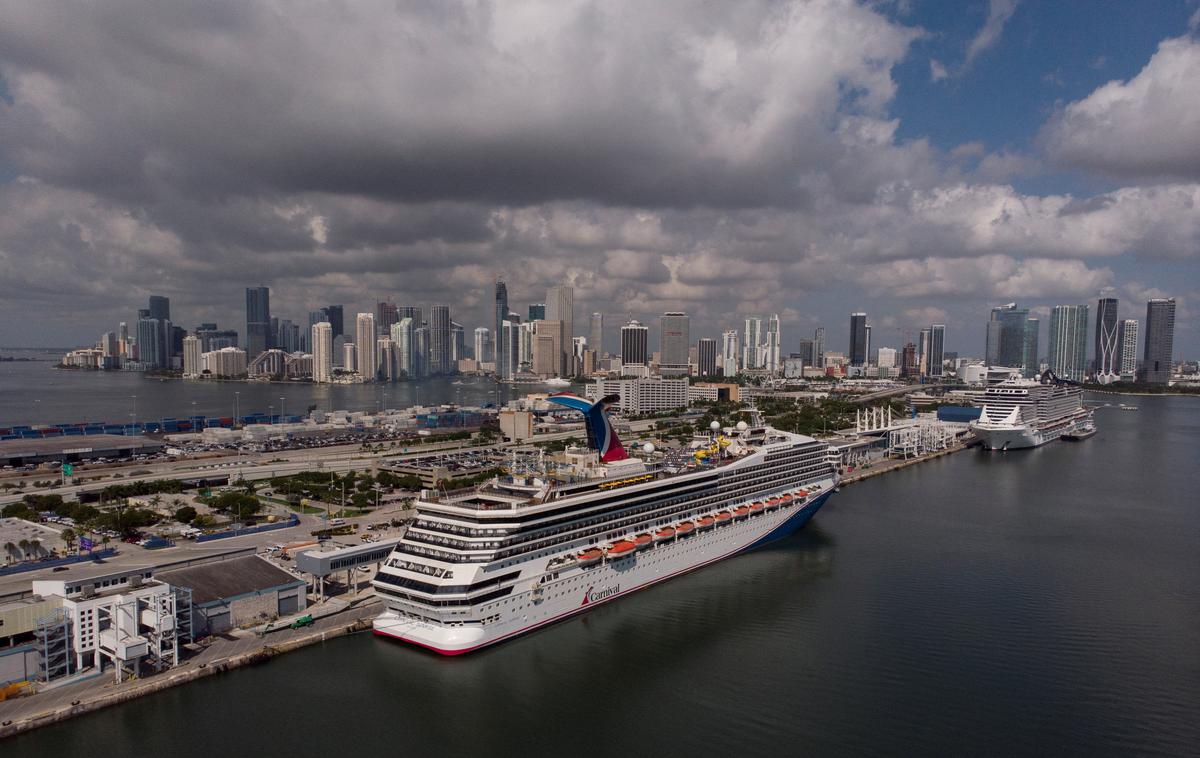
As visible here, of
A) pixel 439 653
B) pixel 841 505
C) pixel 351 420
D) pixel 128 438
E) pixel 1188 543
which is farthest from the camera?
pixel 351 420

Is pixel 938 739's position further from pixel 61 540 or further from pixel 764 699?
pixel 61 540

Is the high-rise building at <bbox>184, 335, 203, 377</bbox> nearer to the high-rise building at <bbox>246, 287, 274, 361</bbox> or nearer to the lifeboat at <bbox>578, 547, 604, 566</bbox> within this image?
the high-rise building at <bbox>246, 287, 274, 361</bbox>

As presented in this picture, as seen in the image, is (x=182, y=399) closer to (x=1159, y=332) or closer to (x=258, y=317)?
(x=258, y=317)

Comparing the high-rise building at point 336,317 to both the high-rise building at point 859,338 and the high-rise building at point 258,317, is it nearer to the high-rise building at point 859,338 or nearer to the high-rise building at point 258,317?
the high-rise building at point 258,317

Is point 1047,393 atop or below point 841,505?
atop

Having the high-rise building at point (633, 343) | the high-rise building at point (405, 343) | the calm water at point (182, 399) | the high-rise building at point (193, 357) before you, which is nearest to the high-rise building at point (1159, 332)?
the high-rise building at point (633, 343)

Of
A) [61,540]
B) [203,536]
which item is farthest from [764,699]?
[61,540]
